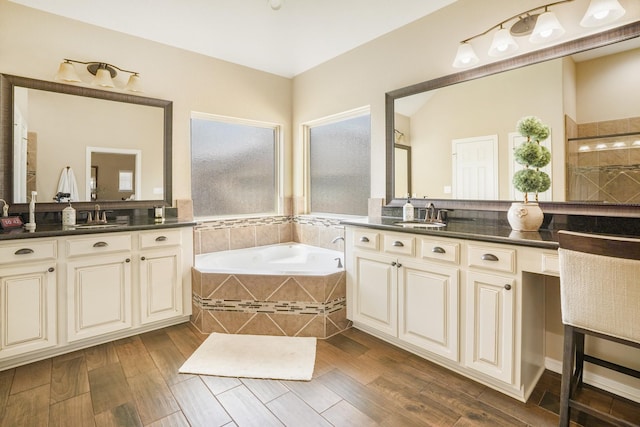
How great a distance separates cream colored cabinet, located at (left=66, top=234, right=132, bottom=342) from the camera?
230cm

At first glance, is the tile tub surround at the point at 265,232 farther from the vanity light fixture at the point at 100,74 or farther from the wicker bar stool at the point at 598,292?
the wicker bar stool at the point at 598,292

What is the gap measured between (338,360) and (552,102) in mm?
2138

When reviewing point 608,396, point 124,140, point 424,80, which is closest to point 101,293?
point 124,140

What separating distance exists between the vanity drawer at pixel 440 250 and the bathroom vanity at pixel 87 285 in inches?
76.2

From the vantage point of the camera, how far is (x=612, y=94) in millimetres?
1847

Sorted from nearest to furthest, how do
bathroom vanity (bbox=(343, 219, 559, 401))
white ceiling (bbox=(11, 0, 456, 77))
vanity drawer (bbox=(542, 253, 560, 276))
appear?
vanity drawer (bbox=(542, 253, 560, 276)), bathroom vanity (bbox=(343, 219, 559, 401)), white ceiling (bbox=(11, 0, 456, 77))

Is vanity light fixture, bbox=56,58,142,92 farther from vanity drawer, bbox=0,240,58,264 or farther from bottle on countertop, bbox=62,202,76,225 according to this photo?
vanity drawer, bbox=0,240,58,264

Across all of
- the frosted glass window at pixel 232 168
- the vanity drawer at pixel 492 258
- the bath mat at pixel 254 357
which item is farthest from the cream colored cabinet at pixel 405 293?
the frosted glass window at pixel 232 168

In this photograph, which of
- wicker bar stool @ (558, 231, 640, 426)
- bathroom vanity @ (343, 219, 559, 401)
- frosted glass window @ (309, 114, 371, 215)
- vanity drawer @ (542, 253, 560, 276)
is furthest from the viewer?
frosted glass window @ (309, 114, 371, 215)

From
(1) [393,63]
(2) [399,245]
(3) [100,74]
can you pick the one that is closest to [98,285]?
(3) [100,74]

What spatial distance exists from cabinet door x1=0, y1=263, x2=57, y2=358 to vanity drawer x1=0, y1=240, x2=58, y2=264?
53 millimetres

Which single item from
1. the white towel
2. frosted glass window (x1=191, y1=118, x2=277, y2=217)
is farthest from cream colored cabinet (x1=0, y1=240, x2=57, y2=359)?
frosted glass window (x1=191, y1=118, x2=277, y2=217)

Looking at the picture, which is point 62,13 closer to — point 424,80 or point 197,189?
point 197,189

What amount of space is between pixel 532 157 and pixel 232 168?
9.56ft
